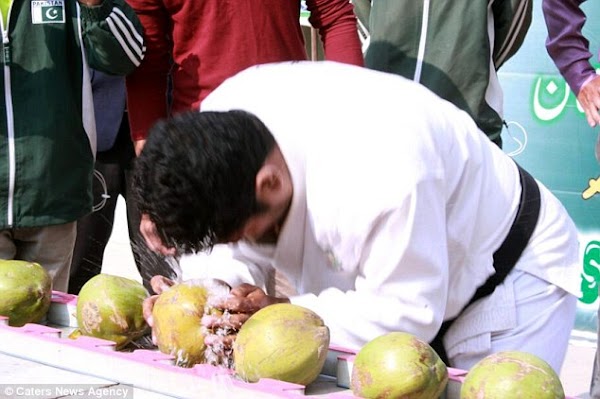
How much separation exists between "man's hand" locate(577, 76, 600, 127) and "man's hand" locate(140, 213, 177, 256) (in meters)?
1.70

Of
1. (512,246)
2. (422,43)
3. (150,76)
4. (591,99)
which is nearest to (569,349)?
(591,99)

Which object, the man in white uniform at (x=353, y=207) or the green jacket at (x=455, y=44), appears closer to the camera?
the man in white uniform at (x=353, y=207)

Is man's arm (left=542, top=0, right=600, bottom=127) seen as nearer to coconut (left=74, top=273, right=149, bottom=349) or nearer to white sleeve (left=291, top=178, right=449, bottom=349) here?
white sleeve (left=291, top=178, right=449, bottom=349)

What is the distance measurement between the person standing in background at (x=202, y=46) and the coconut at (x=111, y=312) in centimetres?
123

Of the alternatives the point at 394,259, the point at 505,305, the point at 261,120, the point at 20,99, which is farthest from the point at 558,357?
the point at 20,99

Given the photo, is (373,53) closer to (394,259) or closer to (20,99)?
(20,99)

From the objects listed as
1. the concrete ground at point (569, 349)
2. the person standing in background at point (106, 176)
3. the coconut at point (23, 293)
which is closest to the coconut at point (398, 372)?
the coconut at point (23, 293)

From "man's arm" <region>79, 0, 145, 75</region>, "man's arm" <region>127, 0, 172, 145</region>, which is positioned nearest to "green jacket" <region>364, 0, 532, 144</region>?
"man's arm" <region>127, 0, 172, 145</region>

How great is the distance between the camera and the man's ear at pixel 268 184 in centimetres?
200

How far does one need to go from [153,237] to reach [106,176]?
219 centimetres

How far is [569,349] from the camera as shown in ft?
16.5

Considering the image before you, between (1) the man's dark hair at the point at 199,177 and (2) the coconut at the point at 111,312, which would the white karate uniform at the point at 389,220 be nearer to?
(1) the man's dark hair at the point at 199,177

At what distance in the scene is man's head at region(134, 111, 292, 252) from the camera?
6.26 ft

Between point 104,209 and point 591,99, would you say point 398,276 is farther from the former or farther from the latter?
point 104,209
